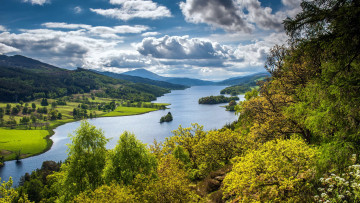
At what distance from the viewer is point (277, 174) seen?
1539cm

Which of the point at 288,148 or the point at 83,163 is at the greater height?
the point at 288,148

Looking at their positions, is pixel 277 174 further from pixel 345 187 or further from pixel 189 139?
pixel 189 139

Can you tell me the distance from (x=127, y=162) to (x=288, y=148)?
2181 cm

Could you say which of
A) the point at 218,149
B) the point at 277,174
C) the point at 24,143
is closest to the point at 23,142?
the point at 24,143

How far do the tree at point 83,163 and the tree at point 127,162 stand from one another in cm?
209

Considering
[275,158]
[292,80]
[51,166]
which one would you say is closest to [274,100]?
[292,80]

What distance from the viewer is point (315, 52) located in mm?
12633

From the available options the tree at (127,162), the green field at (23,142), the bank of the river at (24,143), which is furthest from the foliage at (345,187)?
the green field at (23,142)

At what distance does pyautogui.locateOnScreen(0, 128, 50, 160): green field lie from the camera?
13425 cm

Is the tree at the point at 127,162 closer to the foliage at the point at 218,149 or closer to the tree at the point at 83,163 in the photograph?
the tree at the point at 83,163

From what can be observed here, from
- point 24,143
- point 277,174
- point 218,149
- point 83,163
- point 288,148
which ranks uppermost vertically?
point 288,148

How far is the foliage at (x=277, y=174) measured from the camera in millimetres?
15148

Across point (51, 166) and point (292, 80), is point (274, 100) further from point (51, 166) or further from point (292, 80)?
point (51, 166)

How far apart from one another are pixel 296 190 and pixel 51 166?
4044 inches
